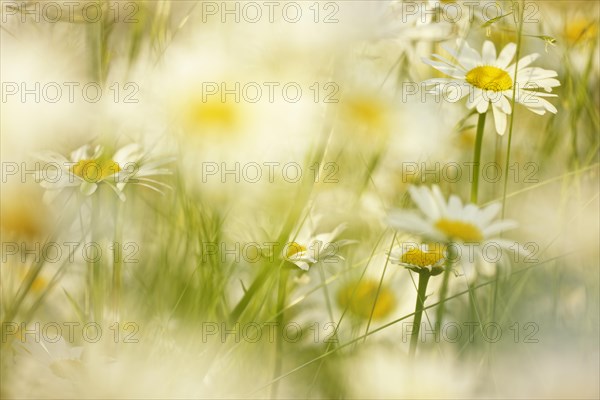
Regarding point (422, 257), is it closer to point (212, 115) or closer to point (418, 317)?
point (418, 317)

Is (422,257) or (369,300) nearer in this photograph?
(422,257)

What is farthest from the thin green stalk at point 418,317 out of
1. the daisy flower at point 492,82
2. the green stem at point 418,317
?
the daisy flower at point 492,82

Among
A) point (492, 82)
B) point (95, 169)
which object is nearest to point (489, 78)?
point (492, 82)

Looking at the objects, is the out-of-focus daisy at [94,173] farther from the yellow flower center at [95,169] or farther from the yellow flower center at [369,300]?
the yellow flower center at [369,300]

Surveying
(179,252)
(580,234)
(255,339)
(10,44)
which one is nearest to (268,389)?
(255,339)

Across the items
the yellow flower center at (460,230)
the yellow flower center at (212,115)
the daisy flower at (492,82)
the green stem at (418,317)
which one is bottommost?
the green stem at (418,317)
